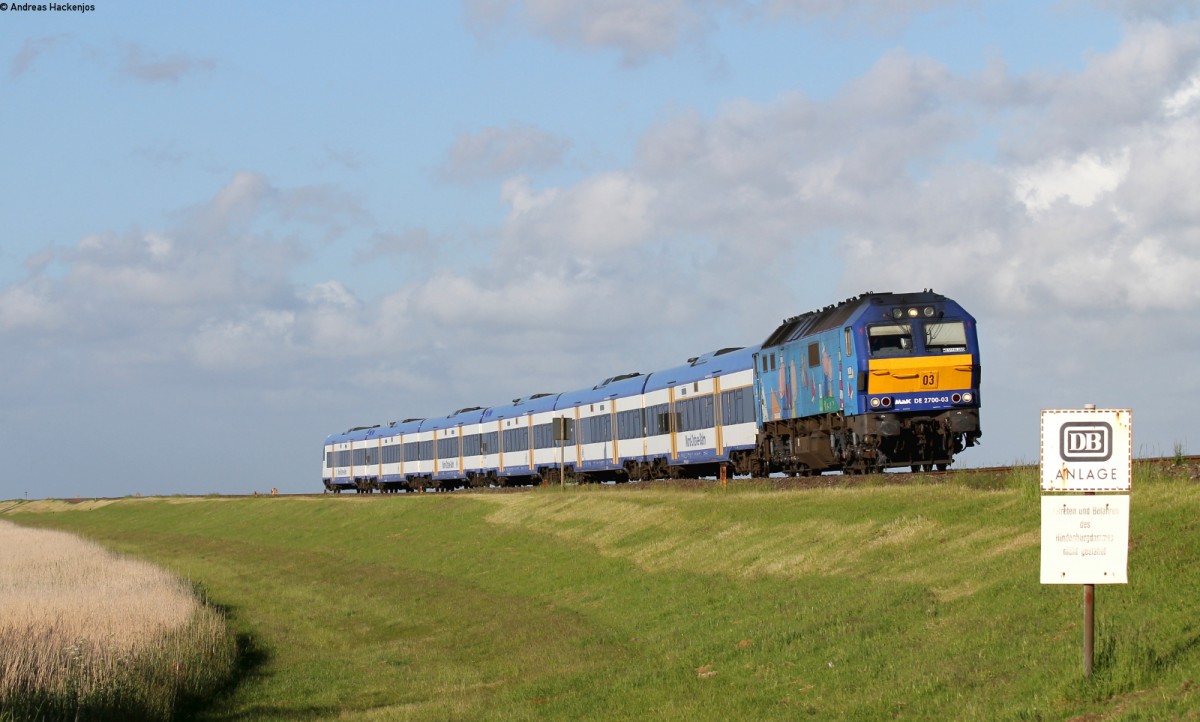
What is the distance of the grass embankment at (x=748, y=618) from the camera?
13.9 m

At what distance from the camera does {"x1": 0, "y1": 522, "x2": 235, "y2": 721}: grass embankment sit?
18.9 m

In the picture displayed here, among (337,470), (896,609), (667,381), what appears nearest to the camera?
(896,609)

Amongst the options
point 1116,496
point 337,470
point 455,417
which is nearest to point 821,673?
point 1116,496

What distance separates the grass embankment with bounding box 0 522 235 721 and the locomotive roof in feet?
52.3

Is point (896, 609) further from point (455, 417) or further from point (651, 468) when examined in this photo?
point (455, 417)

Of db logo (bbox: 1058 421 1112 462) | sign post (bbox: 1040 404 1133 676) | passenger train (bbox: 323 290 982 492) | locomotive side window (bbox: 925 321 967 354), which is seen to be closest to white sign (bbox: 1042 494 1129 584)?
sign post (bbox: 1040 404 1133 676)

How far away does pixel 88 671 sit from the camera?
→ 20297 mm

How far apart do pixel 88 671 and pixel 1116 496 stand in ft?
49.7

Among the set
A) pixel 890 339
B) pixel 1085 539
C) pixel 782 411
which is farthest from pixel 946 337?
pixel 1085 539

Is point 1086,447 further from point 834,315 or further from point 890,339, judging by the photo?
point 834,315

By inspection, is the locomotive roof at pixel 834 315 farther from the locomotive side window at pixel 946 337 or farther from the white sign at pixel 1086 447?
the white sign at pixel 1086 447

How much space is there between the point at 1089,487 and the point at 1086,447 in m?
0.39

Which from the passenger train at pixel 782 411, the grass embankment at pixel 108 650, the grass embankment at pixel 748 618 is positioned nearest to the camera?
the grass embankment at pixel 748 618

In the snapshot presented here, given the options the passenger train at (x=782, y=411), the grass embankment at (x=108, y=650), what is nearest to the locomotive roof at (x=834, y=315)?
the passenger train at (x=782, y=411)
